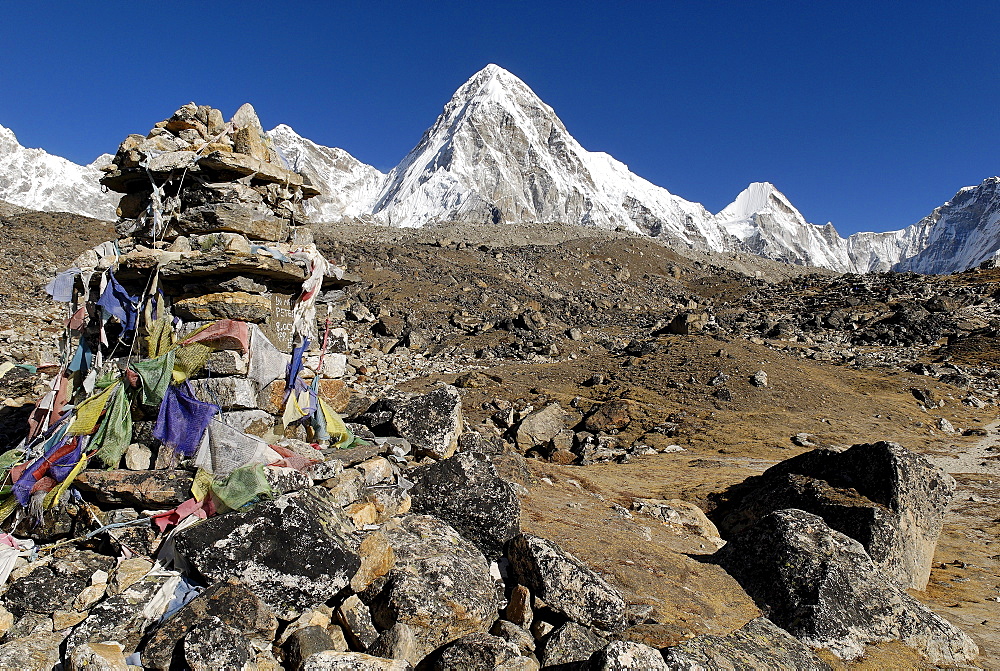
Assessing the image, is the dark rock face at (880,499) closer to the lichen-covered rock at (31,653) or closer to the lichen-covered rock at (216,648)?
the lichen-covered rock at (216,648)

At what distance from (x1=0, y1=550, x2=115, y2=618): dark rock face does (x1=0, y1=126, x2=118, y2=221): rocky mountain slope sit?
381 ft

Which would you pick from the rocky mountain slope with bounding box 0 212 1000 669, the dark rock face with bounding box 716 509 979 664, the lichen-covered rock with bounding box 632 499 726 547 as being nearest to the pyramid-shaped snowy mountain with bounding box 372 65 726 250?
the rocky mountain slope with bounding box 0 212 1000 669

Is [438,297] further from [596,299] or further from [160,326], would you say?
[160,326]

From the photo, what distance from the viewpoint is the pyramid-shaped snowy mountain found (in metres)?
99.9

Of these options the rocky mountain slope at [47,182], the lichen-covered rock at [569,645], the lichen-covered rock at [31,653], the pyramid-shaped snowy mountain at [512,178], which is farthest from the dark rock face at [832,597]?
the rocky mountain slope at [47,182]

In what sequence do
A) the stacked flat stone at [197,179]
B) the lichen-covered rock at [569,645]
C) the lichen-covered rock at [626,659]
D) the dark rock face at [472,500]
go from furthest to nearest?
the stacked flat stone at [197,179] → the dark rock face at [472,500] → the lichen-covered rock at [569,645] → the lichen-covered rock at [626,659]

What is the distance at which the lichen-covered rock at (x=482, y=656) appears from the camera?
10.3ft

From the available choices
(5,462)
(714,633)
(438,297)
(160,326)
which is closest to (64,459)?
(5,462)

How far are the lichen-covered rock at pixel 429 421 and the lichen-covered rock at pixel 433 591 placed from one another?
2.01m

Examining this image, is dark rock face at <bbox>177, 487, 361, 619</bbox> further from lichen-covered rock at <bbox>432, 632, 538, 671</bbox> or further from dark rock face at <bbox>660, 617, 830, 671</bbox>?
dark rock face at <bbox>660, 617, 830, 671</bbox>

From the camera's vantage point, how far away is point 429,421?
6.44 m

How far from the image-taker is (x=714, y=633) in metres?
3.72

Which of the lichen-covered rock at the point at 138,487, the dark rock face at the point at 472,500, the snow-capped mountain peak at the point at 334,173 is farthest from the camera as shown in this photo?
the snow-capped mountain peak at the point at 334,173

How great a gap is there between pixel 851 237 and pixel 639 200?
119068 mm
